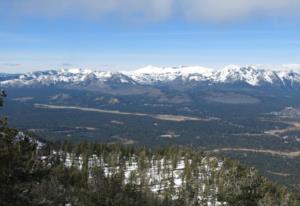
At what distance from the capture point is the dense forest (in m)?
38.8

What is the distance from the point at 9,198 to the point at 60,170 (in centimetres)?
11250

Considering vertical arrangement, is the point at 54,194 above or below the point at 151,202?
above

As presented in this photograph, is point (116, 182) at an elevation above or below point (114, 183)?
below

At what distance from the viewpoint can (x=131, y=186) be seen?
15588 centimetres

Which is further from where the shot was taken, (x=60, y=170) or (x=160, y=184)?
(x=160, y=184)

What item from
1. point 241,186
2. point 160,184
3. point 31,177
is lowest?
point 160,184

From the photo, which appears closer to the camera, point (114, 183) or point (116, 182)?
point (114, 183)

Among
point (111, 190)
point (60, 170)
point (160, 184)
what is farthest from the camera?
point (160, 184)

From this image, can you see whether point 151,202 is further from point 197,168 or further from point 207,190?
point 197,168

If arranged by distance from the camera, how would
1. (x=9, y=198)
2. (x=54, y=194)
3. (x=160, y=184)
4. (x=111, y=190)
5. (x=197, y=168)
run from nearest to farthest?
(x=9, y=198) → (x=54, y=194) → (x=111, y=190) → (x=160, y=184) → (x=197, y=168)

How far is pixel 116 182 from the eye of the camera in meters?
148

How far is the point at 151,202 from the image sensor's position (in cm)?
13925

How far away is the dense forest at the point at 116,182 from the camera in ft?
127

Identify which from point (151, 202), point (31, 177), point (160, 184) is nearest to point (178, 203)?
point (151, 202)
